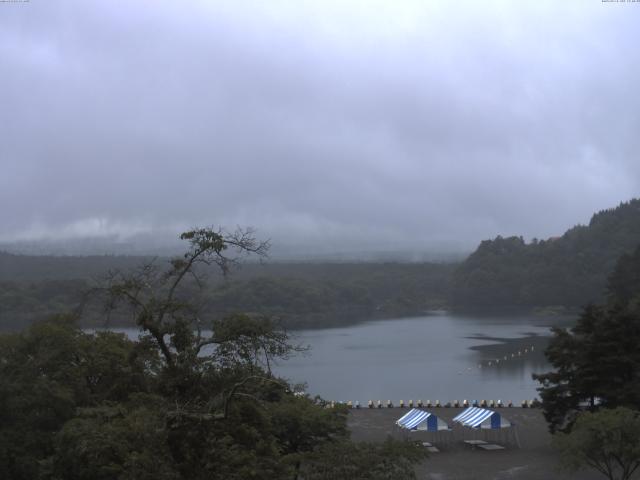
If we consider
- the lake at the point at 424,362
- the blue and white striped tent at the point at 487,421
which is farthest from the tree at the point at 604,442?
the lake at the point at 424,362

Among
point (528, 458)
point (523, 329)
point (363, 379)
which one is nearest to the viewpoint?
point (528, 458)

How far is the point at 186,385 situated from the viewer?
7.31 metres

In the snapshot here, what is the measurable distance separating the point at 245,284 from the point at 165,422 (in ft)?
245

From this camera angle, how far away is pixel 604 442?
12.9 m

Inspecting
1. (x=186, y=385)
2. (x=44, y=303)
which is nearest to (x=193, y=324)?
(x=186, y=385)

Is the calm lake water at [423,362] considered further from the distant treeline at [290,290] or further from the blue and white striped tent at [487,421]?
the distant treeline at [290,290]

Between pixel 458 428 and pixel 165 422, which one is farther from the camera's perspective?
pixel 458 428

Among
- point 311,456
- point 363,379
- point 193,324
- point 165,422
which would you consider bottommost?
point 363,379

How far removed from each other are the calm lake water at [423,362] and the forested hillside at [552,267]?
19.4m

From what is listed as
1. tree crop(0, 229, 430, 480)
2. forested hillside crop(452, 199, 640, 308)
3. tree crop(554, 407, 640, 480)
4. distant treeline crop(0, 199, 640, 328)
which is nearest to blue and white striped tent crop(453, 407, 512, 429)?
tree crop(554, 407, 640, 480)

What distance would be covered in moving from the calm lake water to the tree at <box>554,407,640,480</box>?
10.4 m

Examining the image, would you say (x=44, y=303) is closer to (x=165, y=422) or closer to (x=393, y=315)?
(x=393, y=315)

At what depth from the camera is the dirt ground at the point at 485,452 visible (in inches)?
622

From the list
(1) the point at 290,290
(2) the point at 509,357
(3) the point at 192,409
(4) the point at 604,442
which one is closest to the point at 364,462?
(3) the point at 192,409
